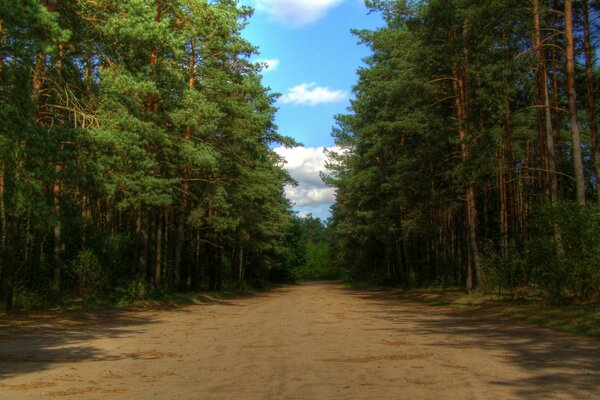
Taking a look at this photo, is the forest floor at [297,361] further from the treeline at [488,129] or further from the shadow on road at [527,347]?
the treeline at [488,129]

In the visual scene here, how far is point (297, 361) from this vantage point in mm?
8508

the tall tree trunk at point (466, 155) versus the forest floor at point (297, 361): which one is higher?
the tall tree trunk at point (466, 155)

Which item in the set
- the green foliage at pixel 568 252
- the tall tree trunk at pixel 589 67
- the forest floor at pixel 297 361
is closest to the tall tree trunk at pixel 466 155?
the tall tree trunk at pixel 589 67

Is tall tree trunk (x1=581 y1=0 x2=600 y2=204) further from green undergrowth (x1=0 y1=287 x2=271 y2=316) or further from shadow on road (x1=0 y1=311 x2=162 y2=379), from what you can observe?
green undergrowth (x1=0 y1=287 x2=271 y2=316)

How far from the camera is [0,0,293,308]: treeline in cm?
1238

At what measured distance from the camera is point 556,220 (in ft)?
48.1

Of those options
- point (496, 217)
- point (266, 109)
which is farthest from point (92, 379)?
point (496, 217)

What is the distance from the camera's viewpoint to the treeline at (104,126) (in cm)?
1238

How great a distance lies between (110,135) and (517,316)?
13.3 meters

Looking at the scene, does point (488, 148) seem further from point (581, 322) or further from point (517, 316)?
point (581, 322)

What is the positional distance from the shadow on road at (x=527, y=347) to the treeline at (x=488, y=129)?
9.67ft

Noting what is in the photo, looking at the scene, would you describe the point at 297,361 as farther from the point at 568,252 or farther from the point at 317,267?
the point at 317,267

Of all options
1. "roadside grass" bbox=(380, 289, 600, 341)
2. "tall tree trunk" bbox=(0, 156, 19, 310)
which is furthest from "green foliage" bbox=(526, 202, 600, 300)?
"tall tree trunk" bbox=(0, 156, 19, 310)

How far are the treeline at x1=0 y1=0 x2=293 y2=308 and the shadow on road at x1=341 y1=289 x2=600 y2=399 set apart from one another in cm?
996
